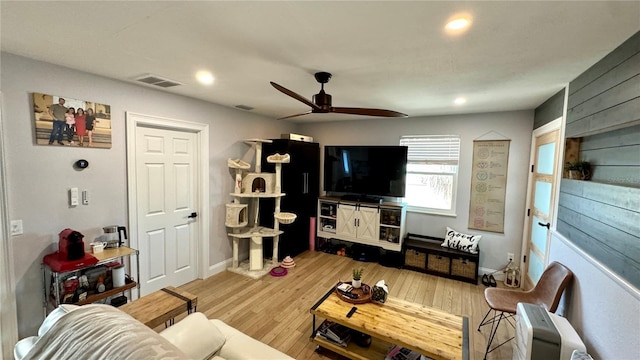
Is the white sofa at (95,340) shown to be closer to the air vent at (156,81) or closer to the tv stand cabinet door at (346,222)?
the air vent at (156,81)

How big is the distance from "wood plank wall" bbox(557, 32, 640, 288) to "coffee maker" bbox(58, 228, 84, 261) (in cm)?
373

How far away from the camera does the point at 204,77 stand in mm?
2422

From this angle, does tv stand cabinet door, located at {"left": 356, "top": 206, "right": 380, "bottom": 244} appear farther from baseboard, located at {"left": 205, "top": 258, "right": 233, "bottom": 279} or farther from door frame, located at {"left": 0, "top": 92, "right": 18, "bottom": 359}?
door frame, located at {"left": 0, "top": 92, "right": 18, "bottom": 359}

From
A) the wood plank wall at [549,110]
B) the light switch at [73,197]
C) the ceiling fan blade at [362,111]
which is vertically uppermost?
the wood plank wall at [549,110]

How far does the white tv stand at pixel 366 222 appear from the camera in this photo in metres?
4.06

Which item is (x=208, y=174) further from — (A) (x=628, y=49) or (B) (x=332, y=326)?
(A) (x=628, y=49)

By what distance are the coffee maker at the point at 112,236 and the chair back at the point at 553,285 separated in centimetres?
391

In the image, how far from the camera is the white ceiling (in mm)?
1285

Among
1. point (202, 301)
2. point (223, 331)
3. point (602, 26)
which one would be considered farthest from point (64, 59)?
point (602, 26)

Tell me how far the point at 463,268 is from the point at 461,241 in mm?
373

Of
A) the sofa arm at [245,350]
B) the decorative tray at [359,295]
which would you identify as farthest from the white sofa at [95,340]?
the decorative tray at [359,295]

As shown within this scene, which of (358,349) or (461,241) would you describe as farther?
(461,241)

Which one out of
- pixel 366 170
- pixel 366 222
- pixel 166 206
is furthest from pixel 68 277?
pixel 366 170

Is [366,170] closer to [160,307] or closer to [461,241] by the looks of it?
[461,241]
